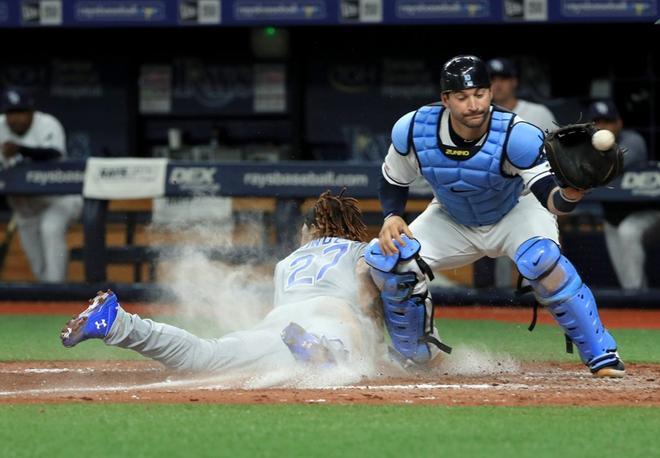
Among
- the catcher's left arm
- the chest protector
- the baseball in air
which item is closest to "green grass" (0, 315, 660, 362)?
the chest protector

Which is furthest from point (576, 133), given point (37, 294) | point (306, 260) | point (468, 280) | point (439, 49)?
point (439, 49)

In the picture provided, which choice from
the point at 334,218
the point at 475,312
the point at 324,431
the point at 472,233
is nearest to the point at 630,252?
the point at 475,312

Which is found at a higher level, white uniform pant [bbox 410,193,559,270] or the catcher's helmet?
the catcher's helmet

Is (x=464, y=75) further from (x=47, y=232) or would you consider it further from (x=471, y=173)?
(x=47, y=232)

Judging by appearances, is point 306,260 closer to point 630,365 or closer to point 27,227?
point 630,365

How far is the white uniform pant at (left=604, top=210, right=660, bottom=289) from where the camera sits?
1070 cm

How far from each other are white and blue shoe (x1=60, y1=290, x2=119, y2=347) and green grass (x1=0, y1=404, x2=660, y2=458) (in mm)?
487

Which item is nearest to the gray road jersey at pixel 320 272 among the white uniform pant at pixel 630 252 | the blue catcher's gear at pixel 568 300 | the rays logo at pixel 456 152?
the rays logo at pixel 456 152

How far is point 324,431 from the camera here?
478cm

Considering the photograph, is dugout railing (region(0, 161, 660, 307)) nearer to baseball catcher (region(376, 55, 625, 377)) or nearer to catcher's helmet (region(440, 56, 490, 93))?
baseball catcher (region(376, 55, 625, 377))

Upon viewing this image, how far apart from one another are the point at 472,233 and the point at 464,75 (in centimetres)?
87

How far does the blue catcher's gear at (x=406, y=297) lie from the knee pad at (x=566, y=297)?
48cm

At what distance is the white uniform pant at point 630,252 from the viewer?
10.7 m

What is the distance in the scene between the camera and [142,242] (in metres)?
10.9
